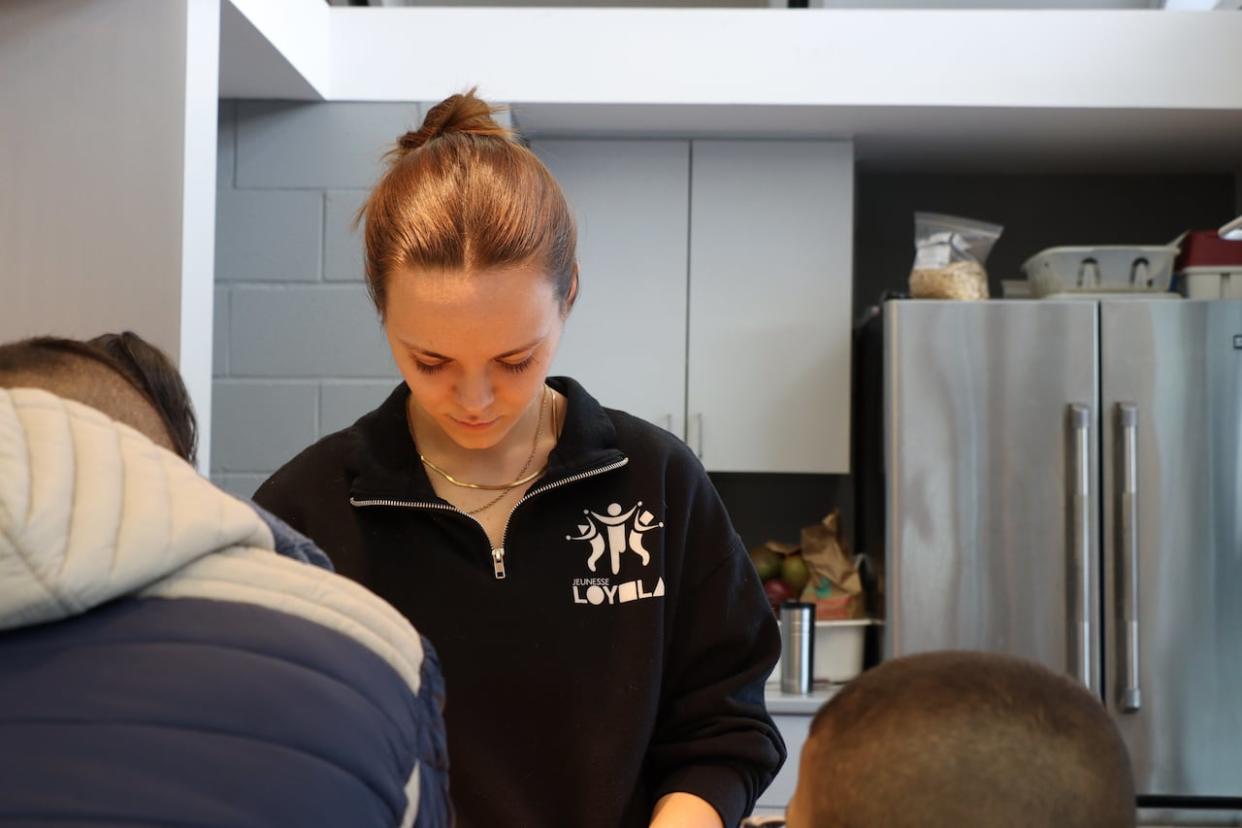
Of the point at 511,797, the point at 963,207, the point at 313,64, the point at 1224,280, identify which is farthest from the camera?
the point at 963,207

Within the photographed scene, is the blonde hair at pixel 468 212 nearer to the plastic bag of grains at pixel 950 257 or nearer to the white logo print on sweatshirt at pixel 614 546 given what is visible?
the white logo print on sweatshirt at pixel 614 546

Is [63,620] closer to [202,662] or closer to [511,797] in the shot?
[202,662]

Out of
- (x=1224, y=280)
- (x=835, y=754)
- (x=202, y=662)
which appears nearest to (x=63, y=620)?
(x=202, y=662)

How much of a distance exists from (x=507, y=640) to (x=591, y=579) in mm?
89

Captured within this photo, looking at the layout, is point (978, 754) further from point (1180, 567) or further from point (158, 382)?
point (1180, 567)

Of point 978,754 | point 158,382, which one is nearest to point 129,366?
point 158,382

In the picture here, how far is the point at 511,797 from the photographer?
1158 mm

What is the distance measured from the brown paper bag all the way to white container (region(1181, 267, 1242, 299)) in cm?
95

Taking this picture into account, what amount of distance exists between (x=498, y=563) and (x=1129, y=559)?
6.79 feet

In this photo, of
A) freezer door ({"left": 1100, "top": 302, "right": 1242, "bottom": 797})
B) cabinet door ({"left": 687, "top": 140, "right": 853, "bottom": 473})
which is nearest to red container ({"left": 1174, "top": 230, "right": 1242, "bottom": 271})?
freezer door ({"left": 1100, "top": 302, "right": 1242, "bottom": 797})

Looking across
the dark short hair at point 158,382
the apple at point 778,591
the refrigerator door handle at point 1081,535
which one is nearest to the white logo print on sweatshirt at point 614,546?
the dark short hair at point 158,382

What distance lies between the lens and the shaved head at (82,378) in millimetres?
963

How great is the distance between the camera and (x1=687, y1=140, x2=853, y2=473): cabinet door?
323cm

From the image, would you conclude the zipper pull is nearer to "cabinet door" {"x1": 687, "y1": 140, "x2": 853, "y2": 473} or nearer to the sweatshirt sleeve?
the sweatshirt sleeve
